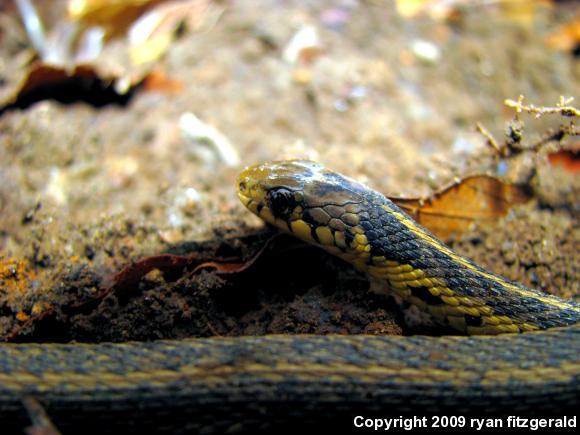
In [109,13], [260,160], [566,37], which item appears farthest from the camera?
[566,37]

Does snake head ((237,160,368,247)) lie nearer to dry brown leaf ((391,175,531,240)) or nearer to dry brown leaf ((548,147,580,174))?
dry brown leaf ((391,175,531,240))

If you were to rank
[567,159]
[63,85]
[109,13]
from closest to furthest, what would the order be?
[567,159], [63,85], [109,13]

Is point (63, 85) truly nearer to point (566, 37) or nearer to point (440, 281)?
point (440, 281)

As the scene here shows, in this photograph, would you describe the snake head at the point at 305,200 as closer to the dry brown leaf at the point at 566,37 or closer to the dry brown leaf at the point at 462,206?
the dry brown leaf at the point at 462,206

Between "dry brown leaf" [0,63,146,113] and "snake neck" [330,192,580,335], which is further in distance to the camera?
"dry brown leaf" [0,63,146,113]

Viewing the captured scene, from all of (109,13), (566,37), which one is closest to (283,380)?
(109,13)

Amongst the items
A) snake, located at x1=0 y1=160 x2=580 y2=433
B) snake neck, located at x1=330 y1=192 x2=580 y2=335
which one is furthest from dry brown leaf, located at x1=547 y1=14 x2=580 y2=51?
snake, located at x1=0 y1=160 x2=580 y2=433

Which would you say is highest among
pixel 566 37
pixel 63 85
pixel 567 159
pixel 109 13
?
pixel 109 13

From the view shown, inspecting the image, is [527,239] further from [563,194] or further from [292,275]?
[292,275]
